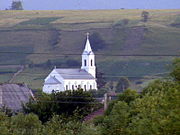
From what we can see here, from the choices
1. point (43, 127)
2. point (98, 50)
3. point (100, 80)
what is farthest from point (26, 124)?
point (98, 50)

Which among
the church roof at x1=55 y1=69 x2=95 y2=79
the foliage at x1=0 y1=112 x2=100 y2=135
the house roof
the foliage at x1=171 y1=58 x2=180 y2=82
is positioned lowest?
the foliage at x1=0 y1=112 x2=100 y2=135

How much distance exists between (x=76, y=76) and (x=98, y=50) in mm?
29274

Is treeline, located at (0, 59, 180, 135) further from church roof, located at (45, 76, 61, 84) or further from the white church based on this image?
the white church

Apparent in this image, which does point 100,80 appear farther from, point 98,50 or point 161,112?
point 161,112

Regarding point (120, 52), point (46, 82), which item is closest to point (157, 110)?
point (46, 82)

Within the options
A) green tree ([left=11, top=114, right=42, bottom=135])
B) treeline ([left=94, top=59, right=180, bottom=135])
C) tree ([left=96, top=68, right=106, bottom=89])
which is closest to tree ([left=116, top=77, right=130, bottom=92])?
tree ([left=96, top=68, right=106, bottom=89])

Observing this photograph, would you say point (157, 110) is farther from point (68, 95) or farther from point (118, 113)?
point (68, 95)

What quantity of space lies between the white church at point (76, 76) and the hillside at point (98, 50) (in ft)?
7.60

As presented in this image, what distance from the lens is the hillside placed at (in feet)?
475

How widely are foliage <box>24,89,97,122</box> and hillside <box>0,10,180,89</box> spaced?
78849 millimetres

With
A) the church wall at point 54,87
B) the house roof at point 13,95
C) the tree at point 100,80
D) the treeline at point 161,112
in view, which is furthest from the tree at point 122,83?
the treeline at point 161,112

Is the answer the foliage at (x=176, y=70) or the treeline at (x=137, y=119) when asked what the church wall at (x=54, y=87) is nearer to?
the treeline at (x=137, y=119)

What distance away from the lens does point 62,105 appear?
1965 inches

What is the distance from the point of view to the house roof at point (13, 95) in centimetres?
6253
